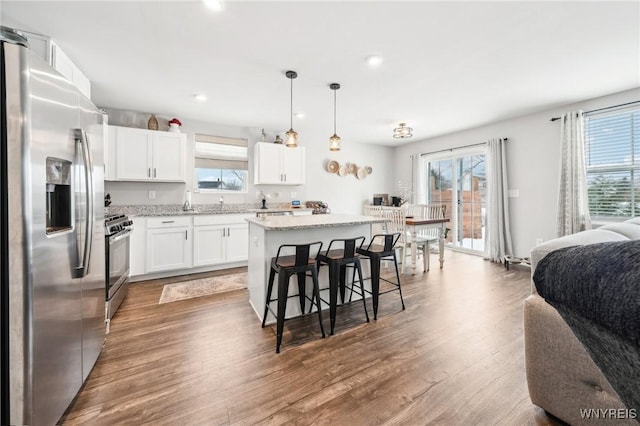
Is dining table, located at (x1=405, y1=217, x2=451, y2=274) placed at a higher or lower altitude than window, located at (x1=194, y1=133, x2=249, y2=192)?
lower

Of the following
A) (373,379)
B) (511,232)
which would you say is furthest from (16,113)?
(511,232)

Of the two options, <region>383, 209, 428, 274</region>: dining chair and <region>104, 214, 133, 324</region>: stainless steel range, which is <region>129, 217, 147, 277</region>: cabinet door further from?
<region>383, 209, 428, 274</region>: dining chair

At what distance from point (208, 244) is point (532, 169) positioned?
203 inches

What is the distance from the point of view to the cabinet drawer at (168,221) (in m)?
3.63

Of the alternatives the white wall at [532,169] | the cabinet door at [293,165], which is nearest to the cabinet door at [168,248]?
the cabinet door at [293,165]

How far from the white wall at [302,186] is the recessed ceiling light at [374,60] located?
2833 mm

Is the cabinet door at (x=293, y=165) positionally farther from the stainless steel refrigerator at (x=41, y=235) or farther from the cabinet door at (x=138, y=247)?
the stainless steel refrigerator at (x=41, y=235)

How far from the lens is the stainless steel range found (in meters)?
2.37

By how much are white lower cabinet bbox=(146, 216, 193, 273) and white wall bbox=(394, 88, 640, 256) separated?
17.0ft

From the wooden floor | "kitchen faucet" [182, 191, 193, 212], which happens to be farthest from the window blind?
the wooden floor

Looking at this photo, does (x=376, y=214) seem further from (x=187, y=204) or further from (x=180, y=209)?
(x=180, y=209)

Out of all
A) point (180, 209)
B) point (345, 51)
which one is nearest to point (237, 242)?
point (180, 209)

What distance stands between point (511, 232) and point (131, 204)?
20.0ft

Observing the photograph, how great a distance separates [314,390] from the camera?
1592 millimetres
